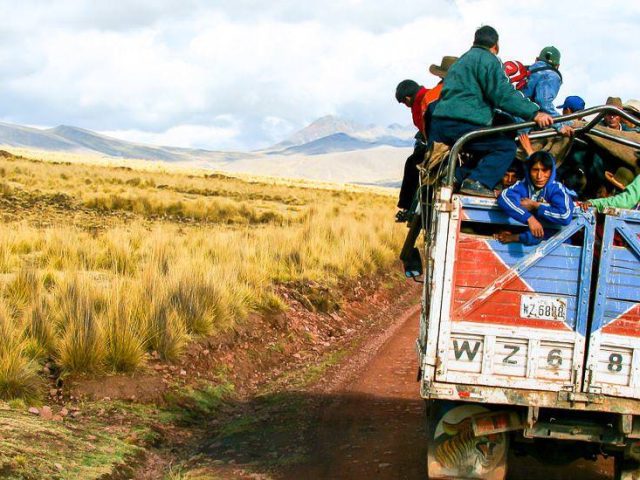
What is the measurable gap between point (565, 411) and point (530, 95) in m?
3.27

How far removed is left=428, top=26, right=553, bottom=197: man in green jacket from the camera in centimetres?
584

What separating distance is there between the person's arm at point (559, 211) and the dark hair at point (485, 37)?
1615 millimetres

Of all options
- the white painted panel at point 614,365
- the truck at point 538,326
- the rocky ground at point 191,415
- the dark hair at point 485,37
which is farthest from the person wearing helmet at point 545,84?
the rocky ground at point 191,415

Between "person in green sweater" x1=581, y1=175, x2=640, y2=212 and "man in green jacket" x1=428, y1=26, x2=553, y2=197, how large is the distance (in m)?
0.68

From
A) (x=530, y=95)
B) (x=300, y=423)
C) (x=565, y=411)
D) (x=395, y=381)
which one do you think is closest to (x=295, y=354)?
(x=395, y=381)

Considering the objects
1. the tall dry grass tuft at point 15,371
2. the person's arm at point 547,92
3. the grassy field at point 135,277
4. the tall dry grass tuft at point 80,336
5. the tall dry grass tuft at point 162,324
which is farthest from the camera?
the tall dry grass tuft at point 162,324

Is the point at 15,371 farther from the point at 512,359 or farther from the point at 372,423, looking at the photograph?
the point at 512,359

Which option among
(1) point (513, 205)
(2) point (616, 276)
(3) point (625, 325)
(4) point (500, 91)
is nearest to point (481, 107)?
(4) point (500, 91)

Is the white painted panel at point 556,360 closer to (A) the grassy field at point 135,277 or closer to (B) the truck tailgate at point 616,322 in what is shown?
(B) the truck tailgate at point 616,322

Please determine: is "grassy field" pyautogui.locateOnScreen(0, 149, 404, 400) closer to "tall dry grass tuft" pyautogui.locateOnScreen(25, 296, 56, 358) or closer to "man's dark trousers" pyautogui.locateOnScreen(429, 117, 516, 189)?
"tall dry grass tuft" pyautogui.locateOnScreen(25, 296, 56, 358)

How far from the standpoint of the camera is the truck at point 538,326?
203 inches

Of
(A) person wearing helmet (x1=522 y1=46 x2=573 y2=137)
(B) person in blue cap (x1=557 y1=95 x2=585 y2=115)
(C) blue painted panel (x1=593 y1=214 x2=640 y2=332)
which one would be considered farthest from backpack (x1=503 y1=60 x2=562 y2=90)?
(C) blue painted panel (x1=593 y1=214 x2=640 y2=332)

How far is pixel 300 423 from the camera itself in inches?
308

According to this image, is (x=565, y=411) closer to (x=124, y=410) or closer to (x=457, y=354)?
(x=457, y=354)
